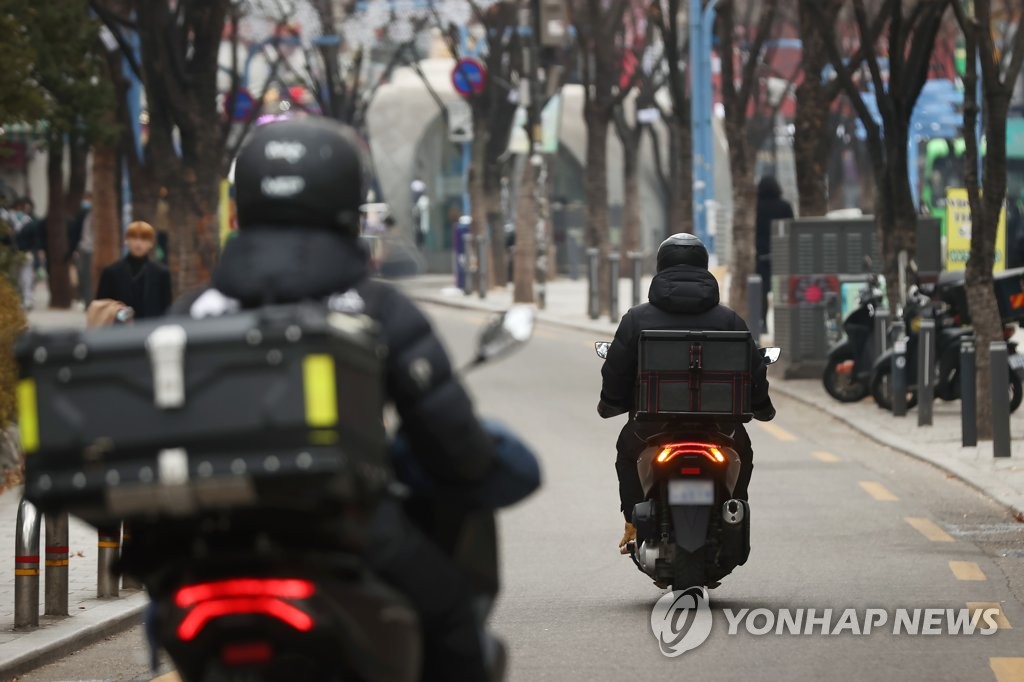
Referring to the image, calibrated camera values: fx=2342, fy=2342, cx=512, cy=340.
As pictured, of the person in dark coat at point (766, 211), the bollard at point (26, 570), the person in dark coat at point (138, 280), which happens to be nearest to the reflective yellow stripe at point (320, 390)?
the bollard at point (26, 570)

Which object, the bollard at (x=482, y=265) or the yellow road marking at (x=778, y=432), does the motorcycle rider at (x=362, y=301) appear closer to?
the yellow road marking at (x=778, y=432)

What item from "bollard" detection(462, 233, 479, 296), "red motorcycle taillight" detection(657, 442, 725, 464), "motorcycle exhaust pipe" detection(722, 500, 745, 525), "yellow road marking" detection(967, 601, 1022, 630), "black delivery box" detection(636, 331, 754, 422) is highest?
"black delivery box" detection(636, 331, 754, 422)

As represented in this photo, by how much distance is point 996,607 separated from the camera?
9.51m

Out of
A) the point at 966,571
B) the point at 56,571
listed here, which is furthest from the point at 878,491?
the point at 56,571

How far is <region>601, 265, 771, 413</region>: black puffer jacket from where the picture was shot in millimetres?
9648

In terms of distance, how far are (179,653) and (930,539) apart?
26.8ft

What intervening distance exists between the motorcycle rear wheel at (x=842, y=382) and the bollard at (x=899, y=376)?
3.82 ft

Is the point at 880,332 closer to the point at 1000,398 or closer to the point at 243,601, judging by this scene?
the point at 1000,398

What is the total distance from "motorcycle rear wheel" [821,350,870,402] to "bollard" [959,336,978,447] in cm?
358

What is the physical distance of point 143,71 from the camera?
27141 mm

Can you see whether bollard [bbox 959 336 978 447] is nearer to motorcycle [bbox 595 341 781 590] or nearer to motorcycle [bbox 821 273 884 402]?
motorcycle [bbox 821 273 884 402]

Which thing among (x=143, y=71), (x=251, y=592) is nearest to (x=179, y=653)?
(x=251, y=592)

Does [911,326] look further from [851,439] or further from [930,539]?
[930,539]

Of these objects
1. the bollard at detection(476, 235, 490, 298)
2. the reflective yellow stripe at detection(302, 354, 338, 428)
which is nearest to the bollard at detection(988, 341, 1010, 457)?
the reflective yellow stripe at detection(302, 354, 338, 428)
